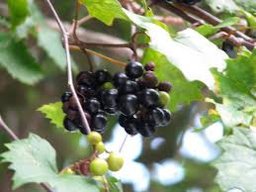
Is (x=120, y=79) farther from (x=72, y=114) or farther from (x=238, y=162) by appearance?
(x=238, y=162)

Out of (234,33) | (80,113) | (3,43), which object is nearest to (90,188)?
(80,113)

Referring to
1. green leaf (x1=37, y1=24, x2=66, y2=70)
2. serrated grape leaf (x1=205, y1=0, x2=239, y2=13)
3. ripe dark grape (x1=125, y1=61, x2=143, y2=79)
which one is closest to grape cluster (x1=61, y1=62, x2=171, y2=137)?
ripe dark grape (x1=125, y1=61, x2=143, y2=79)

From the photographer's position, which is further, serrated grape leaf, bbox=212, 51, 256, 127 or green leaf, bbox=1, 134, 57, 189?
serrated grape leaf, bbox=212, 51, 256, 127

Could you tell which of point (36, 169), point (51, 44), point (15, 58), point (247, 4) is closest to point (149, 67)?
point (36, 169)

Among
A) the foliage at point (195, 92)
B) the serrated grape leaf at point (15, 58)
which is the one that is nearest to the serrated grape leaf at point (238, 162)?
the foliage at point (195, 92)

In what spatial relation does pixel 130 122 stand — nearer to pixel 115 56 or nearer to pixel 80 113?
pixel 80 113

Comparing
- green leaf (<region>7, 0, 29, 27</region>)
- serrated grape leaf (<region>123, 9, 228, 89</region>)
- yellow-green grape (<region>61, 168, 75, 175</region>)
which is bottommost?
green leaf (<region>7, 0, 29, 27</region>)

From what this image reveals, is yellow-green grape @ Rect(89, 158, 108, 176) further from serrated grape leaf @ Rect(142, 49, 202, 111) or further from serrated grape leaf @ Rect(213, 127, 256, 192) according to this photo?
serrated grape leaf @ Rect(142, 49, 202, 111)
